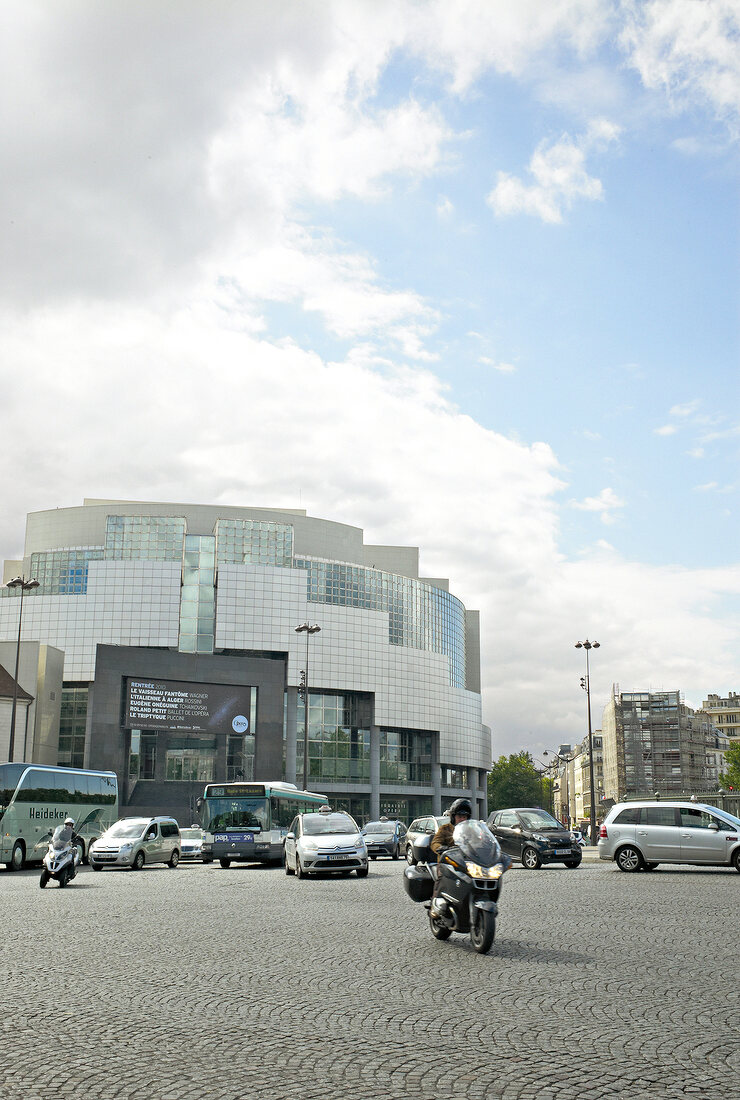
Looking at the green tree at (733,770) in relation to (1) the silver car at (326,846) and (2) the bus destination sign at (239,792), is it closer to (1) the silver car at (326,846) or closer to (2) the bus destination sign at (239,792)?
(2) the bus destination sign at (239,792)

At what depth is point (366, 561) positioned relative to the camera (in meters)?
103

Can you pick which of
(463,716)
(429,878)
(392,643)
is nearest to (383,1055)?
(429,878)

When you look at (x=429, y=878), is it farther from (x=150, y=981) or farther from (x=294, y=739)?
(x=294, y=739)

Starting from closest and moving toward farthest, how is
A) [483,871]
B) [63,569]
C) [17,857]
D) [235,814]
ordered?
[483,871] → [17,857] → [235,814] → [63,569]

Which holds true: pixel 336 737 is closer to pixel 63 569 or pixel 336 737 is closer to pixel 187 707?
pixel 187 707

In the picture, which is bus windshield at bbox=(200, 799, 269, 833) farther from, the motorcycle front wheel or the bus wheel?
the motorcycle front wheel

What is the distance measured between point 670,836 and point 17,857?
1941 centimetres

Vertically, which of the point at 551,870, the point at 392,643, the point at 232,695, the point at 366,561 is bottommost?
the point at 551,870

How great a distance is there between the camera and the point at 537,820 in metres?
27.1

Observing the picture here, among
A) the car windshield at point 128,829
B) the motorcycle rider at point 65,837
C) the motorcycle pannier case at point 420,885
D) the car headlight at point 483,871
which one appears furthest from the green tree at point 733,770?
the car headlight at point 483,871

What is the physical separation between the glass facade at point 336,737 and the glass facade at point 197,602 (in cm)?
979

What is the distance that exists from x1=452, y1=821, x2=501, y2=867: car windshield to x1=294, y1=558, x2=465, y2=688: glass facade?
76.6 meters

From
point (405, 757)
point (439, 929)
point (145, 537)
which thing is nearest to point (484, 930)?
point (439, 929)

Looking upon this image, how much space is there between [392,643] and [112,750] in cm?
3261
